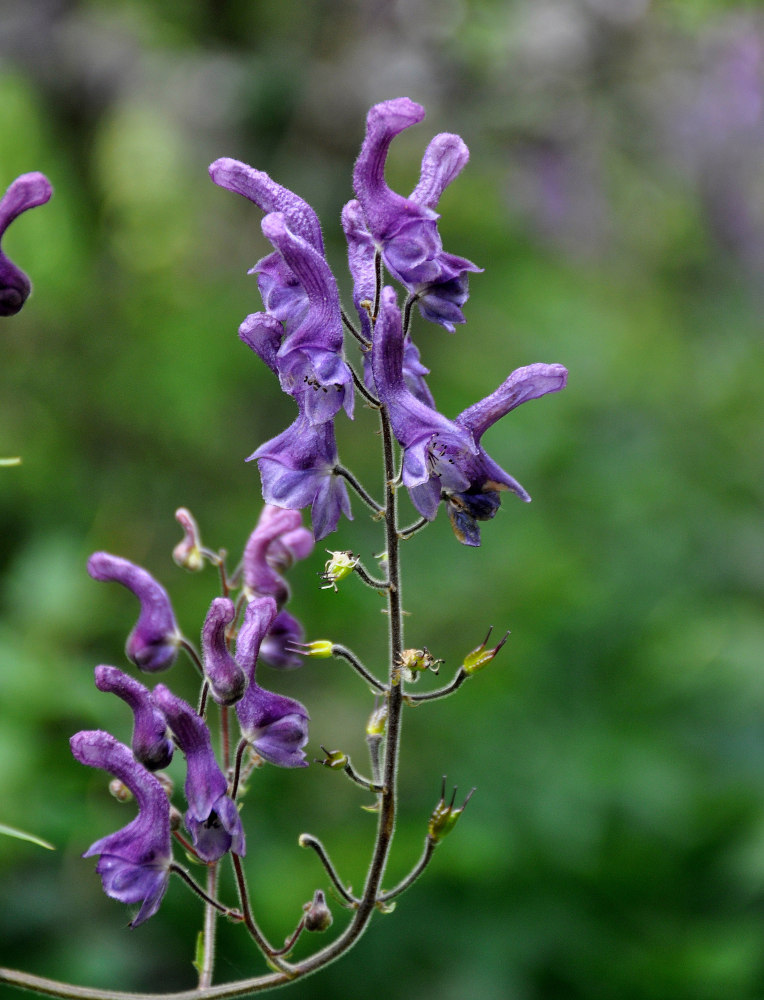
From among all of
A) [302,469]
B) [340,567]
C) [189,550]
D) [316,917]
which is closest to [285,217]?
[302,469]

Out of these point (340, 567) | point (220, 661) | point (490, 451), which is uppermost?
point (490, 451)

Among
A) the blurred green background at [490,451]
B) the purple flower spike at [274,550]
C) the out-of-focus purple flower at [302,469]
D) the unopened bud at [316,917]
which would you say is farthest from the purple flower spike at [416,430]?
the blurred green background at [490,451]

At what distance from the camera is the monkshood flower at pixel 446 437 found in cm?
182

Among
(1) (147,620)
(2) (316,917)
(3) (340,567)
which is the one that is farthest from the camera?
(1) (147,620)

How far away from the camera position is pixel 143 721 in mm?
2012

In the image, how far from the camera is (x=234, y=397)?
7.03 m

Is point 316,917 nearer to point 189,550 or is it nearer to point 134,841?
point 134,841

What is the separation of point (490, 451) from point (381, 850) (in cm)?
467

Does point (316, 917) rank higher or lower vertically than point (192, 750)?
lower

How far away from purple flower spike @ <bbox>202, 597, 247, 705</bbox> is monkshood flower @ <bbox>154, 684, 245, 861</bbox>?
0.25ft

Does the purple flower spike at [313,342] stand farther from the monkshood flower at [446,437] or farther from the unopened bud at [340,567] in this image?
the unopened bud at [340,567]

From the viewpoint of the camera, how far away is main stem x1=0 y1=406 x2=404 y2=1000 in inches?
71.2

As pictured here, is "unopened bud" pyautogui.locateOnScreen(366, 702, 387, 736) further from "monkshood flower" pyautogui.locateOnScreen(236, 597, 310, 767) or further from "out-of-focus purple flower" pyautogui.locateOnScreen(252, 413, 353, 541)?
"out-of-focus purple flower" pyautogui.locateOnScreen(252, 413, 353, 541)

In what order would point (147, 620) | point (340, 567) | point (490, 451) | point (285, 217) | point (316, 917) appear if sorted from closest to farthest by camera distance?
point (340, 567)
point (285, 217)
point (316, 917)
point (147, 620)
point (490, 451)
